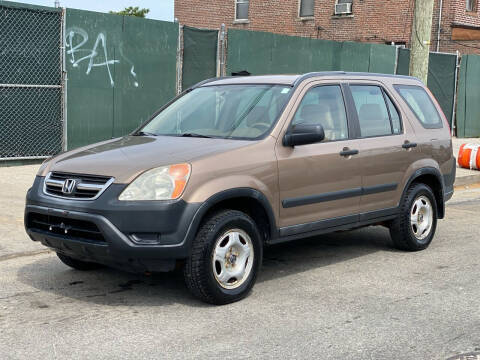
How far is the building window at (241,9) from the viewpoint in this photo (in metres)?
28.7

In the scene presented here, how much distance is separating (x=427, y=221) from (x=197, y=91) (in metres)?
2.83

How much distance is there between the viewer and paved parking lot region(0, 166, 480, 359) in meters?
4.52


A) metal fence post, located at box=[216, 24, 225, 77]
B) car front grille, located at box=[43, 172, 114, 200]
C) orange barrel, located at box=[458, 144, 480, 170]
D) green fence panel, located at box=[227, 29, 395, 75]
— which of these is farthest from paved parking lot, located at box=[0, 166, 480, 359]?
green fence panel, located at box=[227, 29, 395, 75]

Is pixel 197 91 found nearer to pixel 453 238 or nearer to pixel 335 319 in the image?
pixel 335 319

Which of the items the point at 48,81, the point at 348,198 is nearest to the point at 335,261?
the point at 348,198

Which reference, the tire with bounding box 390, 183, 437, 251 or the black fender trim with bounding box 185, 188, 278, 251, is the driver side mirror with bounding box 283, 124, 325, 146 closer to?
the black fender trim with bounding box 185, 188, 278, 251

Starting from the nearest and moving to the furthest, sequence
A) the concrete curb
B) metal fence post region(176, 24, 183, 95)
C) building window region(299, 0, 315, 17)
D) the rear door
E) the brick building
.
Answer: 1. the rear door
2. the concrete curb
3. metal fence post region(176, 24, 183, 95)
4. the brick building
5. building window region(299, 0, 315, 17)

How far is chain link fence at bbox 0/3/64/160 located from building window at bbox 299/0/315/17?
53.2ft

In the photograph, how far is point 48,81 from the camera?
1238cm

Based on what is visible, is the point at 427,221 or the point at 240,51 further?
the point at 240,51

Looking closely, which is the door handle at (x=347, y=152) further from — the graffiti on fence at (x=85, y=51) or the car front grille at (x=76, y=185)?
the graffiti on fence at (x=85, y=51)

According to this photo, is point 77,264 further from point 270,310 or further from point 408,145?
point 408,145

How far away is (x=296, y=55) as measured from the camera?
16.7 metres

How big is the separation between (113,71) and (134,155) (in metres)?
8.10
